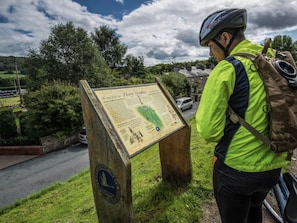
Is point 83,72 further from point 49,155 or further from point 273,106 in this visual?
point 273,106

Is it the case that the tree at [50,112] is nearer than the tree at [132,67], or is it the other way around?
the tree at [50,112]

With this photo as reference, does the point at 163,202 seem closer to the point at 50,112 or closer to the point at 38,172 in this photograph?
the point at 38,172

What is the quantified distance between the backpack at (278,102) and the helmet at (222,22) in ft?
0.93

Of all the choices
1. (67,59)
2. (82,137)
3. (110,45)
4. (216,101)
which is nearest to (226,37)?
(216,101)

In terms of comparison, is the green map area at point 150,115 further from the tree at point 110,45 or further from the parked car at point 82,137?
the tree at point 110,45

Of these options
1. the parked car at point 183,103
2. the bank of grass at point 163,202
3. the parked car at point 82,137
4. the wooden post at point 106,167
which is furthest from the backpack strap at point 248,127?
the parked car at point 183,103

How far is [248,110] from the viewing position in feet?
4.44

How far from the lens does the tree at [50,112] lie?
13.4 m

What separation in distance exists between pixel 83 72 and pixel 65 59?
243 cm

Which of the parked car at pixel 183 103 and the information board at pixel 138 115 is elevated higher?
the information board at pixel 138 115

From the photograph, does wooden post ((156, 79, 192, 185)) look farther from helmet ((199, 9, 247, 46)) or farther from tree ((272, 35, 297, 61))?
tree ((272, 35, 297, 61))

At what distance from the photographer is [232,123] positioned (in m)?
1.40

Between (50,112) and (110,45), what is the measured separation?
1298 inches

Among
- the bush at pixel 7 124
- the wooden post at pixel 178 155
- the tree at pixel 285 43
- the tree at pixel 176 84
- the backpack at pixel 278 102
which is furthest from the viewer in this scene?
the tree at pixel 285 43
